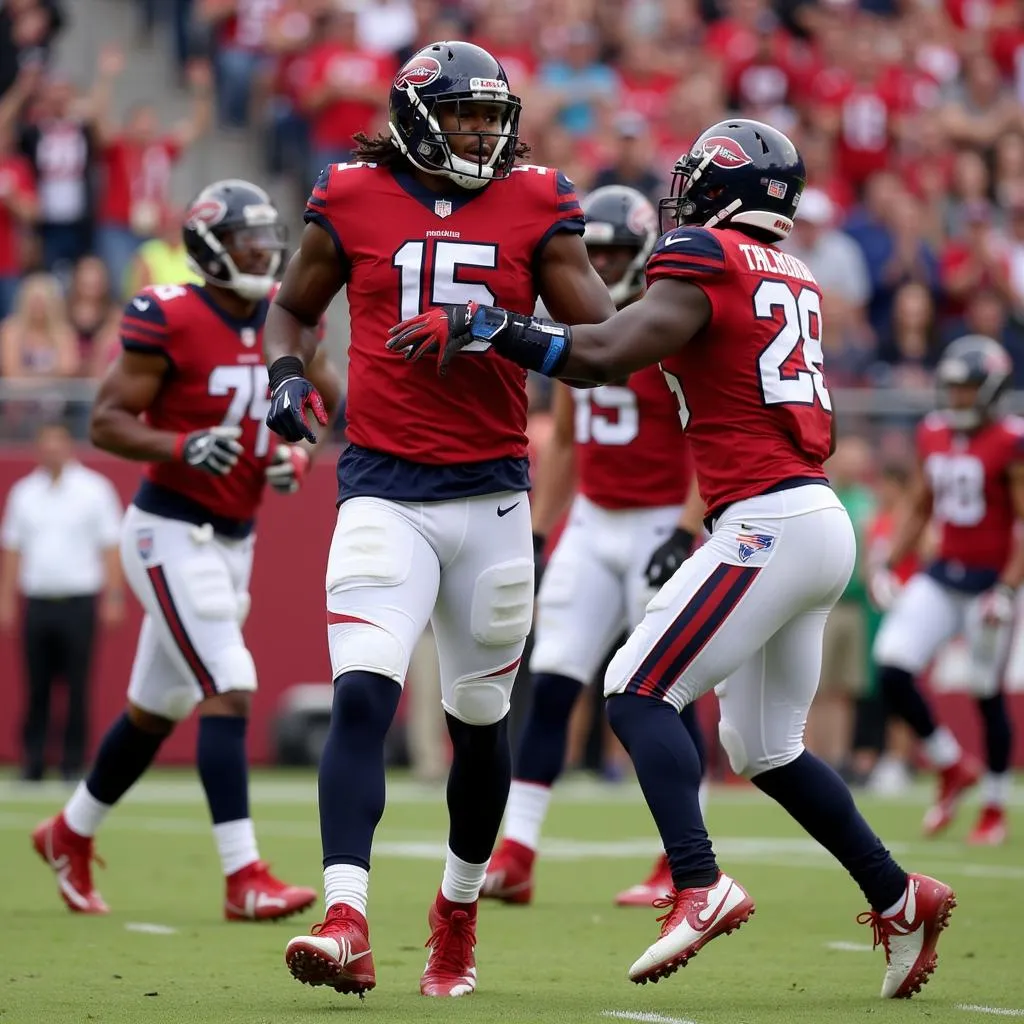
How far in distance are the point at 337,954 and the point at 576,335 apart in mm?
1531

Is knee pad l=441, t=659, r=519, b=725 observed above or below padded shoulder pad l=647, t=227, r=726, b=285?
below

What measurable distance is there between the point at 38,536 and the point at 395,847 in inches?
178

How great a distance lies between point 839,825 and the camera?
507 centimetres

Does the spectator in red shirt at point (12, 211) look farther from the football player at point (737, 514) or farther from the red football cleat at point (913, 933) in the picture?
the red football cleat at point (913, 933)

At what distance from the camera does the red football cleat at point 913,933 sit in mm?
5039

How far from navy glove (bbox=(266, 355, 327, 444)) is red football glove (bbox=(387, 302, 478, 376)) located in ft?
1.02

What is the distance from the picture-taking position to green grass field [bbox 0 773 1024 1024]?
4801 mm

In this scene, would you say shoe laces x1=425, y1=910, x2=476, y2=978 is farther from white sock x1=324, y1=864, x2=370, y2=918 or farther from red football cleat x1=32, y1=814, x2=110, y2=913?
red football cleat x1=32, y1=814, x2=110, y2=913

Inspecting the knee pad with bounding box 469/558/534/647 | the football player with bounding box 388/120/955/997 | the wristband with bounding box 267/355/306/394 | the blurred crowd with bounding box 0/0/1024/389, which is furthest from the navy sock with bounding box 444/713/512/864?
the blurred crowd with bounding box 0/0/1024/389

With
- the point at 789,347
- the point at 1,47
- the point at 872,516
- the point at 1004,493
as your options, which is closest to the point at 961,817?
the point at 1004,493

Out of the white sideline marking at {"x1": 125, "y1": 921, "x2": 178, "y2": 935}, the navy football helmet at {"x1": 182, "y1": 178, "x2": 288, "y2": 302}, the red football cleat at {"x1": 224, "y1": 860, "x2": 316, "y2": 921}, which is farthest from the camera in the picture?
the navy football helmet at {"x1": 182, "y1": 178, "x2": 288, "y2": 302}

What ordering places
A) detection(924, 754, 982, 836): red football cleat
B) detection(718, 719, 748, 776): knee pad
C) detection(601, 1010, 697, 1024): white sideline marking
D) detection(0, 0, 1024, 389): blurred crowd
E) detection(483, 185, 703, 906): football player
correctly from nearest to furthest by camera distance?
1. detection(601, 1010, 697, 1024): white sideline marking
2. detection(718, 719, 748, 776): knee pad
3. detection(483, 185, 703, 906): football player
4. detection(924, 754, 982, 836): red football cleat
5. detection(0, 0, 1024, 389): blurred crowd

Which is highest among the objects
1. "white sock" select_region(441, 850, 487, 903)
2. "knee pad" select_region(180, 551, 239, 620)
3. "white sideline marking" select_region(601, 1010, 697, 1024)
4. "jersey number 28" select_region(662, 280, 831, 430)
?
"jersey number 28" select_region(662, 280, 831, 430)

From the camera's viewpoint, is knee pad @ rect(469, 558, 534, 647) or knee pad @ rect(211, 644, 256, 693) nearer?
knee pad @ rect(469, 558, 534, 647)
